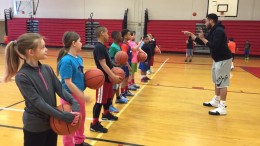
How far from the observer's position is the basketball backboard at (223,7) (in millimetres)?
11492

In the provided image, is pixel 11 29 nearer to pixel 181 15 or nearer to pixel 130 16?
pixel 130 16

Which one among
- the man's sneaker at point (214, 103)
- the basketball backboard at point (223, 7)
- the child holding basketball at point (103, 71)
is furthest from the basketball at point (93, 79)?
the basketball backboard at point (223, 7)

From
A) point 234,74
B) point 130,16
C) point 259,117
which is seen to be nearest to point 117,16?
point 130,16

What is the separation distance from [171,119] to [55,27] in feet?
50.8

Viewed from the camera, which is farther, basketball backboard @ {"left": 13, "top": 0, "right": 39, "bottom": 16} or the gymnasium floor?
basketball backboard @ {"left": 13, "top": 0, "right": 39, "bottom": 16}

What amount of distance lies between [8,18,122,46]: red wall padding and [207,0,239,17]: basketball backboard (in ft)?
22.2

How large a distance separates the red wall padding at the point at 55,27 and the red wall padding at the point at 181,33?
8.91 ft

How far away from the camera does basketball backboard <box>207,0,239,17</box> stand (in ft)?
37.7

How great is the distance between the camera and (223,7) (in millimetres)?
11516

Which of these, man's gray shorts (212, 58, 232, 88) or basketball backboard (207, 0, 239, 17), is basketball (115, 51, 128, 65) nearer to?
man's gray shorts (212, 58, 232, 88)

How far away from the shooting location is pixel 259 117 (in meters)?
4.83

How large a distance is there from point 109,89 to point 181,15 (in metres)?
13.2

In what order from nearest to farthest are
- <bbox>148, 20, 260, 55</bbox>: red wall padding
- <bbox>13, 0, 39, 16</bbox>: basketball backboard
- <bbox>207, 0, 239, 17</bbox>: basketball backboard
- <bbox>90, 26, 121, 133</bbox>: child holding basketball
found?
<bbox>90, 26, 121, 133</bbox>: child holding basketball
<bbox>207, 0, 239, 17</bbox>: basketball backboard
<bbox>148, 20, 260, 55</bbox>: red wall padding
<bbox>13, 0, 39, 16</bbox>: basketball backboard

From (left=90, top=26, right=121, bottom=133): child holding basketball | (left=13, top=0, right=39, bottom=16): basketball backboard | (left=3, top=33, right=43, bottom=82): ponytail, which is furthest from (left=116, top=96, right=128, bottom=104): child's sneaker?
(left=13, top=0, right=39, bottom=16): basketball backboard
